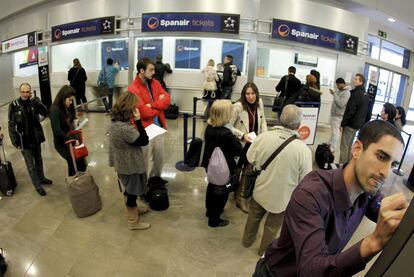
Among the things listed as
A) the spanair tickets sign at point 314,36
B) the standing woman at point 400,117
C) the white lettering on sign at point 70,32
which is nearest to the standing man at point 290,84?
the spanair tickets sign at point 314,36

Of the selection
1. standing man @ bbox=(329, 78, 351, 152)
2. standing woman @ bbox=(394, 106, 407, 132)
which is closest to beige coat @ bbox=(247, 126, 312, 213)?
standing woman @ bbox=(394, 106, 407, 132)

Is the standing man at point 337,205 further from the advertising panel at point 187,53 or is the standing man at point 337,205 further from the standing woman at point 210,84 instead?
the advertising panel at point 187,53

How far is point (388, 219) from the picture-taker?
575mm

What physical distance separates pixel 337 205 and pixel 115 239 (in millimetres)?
2640

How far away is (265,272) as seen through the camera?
131 centimetres

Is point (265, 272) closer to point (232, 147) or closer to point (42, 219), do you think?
point (232, 147)

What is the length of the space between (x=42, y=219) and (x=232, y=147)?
2.38 m

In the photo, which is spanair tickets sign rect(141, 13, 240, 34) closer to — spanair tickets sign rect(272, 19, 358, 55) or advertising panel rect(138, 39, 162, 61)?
advertising panel rect(138, 39, 162, 61)

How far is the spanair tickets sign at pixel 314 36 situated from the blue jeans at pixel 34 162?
258 inches

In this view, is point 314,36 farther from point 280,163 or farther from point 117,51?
point 280,163

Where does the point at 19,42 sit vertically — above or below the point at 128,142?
above

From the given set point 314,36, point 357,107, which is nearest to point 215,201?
point 357,107

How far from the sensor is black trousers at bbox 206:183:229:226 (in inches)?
123

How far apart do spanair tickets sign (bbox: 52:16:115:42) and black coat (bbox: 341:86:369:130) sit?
7.06 metres
